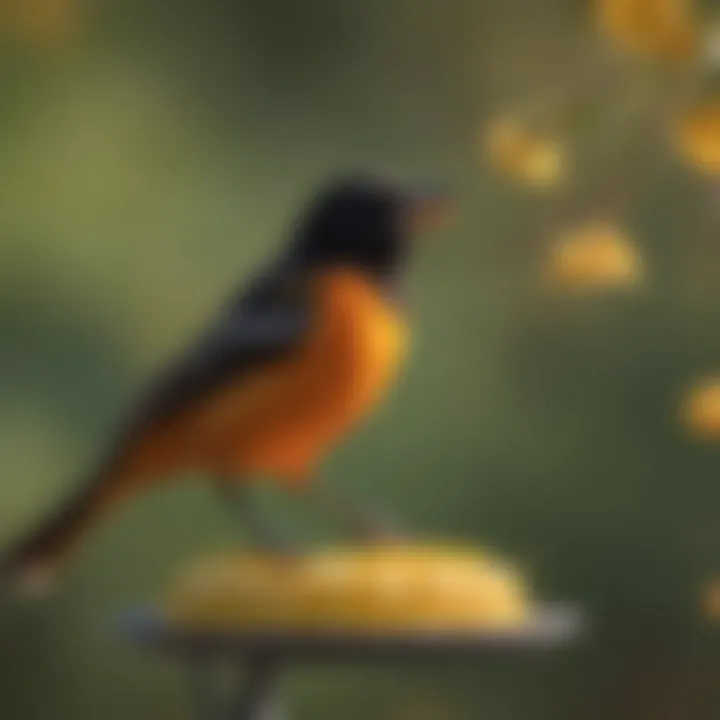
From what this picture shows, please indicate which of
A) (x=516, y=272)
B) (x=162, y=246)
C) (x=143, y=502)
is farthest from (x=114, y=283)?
(x=516, y=272)

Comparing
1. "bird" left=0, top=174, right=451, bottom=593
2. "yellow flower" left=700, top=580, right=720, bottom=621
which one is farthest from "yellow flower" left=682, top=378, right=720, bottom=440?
"bird" left=0, top=174, right=451, bottom=593

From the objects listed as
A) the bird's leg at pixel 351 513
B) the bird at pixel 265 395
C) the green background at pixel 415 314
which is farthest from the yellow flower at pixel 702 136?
the bird's leg at pixel 351 513

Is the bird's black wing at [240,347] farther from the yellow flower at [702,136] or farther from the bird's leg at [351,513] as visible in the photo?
the yellow flower at [702,136]

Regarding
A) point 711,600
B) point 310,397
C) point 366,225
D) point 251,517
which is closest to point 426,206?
point 366,225

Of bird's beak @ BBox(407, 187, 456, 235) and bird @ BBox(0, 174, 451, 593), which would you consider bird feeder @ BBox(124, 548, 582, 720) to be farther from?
bird's beak @ BBox(407, 187, 456, 235)

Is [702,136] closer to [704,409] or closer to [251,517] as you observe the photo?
[704,409]

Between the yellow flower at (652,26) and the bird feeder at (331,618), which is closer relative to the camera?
the bird feeder at (331,618)

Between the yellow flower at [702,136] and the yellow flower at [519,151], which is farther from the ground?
the yellow flower at [702,136]

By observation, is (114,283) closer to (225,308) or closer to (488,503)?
(225,308)
